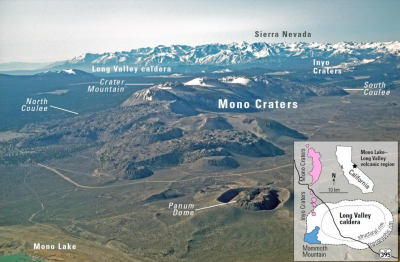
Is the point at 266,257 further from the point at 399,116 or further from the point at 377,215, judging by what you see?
the point at 399,116

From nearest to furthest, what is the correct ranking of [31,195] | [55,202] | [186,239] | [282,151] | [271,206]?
[186,239] < [271,206] < [55,202] < [31,195] < [282,151]

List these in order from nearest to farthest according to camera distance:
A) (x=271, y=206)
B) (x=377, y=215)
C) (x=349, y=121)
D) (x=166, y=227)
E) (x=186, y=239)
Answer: (x=377, y=215) → (x=186, y=239) → (x=166, y=227) → (x=271, y=206) → (x=349, y=121)

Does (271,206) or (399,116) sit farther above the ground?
(399,116)

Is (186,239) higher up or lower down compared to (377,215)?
lower down

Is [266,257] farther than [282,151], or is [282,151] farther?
[282,151]

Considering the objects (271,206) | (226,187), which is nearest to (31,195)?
(226,187)

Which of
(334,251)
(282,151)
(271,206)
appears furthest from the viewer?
(282,151)

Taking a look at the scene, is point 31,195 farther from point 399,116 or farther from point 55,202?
point 399,116

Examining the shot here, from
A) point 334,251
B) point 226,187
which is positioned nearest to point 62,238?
point 226,187

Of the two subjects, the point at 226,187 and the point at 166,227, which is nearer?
the point at 166,227
